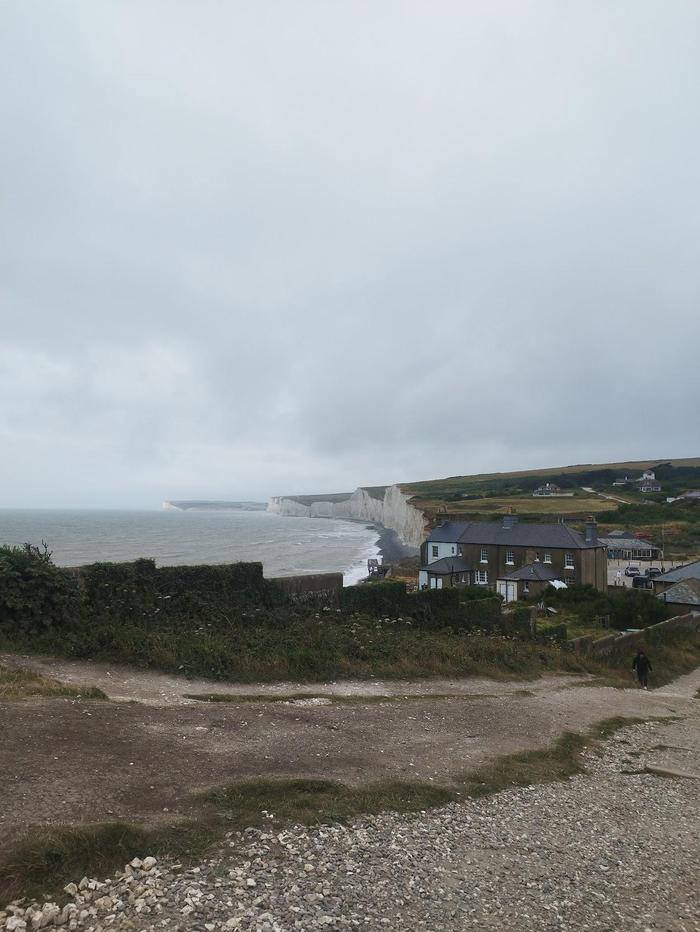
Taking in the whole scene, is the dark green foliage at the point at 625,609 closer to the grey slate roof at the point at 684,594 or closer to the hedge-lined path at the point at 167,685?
the grey slate roof at the point at 684,594

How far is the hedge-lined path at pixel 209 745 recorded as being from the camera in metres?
7.23

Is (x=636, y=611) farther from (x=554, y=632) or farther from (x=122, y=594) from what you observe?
(x=122, y=594)

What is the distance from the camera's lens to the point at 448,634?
2377 cm

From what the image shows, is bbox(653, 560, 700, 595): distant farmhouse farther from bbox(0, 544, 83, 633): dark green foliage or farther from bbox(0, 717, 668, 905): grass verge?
bbox(0, 544, 83, 633): dark green foliage

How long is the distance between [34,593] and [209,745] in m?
8.62

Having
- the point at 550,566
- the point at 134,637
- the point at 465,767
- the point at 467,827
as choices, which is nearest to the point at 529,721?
the point at 465,767

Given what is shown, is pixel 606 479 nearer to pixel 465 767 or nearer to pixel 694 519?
pixel 694 519

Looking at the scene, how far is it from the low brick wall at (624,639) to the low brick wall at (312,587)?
1212 centimetres

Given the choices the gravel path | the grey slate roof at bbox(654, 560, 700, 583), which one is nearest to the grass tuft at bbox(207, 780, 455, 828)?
the gravel path

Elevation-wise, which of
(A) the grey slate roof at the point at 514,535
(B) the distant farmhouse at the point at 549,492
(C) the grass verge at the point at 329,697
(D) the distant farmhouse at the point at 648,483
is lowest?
(C) the grass verge at the point at 329,697

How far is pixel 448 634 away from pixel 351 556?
71.2 meters

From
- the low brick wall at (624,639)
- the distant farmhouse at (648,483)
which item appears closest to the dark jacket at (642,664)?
the low brick wall at (624,639)

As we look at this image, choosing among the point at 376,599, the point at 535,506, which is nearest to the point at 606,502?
the point at 535,506

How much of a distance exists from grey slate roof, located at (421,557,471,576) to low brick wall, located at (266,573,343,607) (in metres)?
29.6
